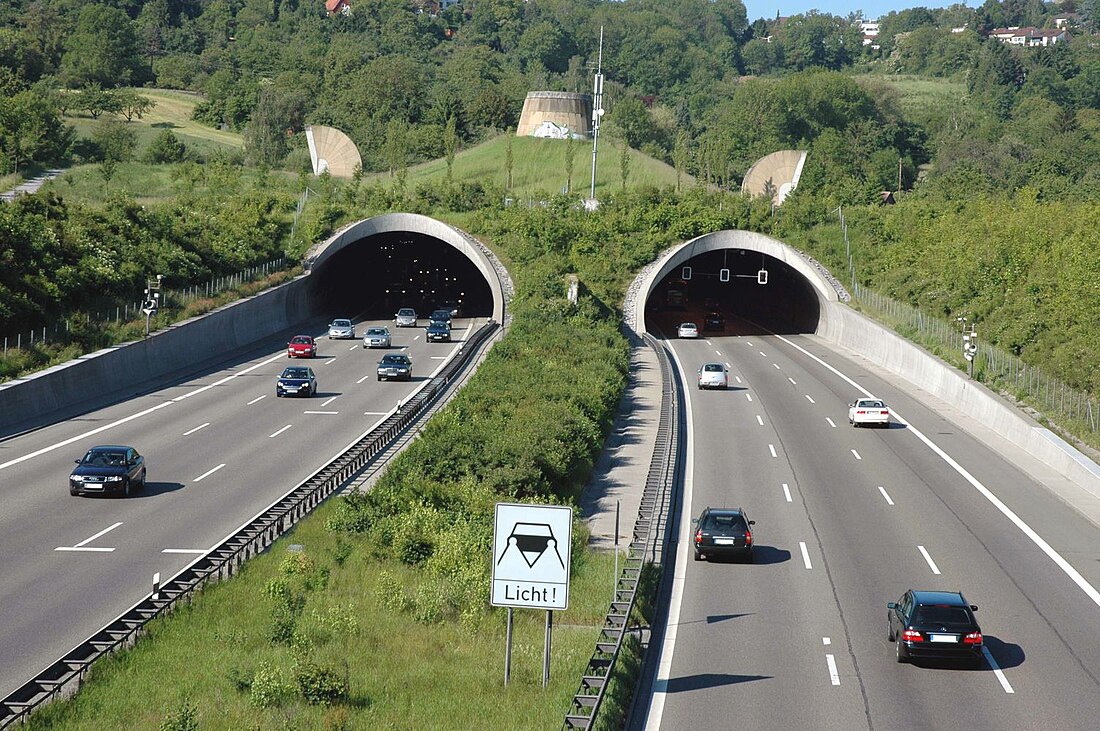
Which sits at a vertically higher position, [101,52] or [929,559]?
[101,52]

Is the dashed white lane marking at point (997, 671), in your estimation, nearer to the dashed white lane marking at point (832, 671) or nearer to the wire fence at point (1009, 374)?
the dashed white lane marking at point (832, 671)

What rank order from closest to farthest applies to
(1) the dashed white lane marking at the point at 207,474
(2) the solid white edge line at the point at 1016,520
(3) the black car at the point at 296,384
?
(2) the solid white edge line at the point at 1016,520
(1) the dashed white lane marking at the point at 207,474
(3) the black car at the point at 296,384

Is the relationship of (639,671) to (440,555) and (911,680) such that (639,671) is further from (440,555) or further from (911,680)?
(440,555)

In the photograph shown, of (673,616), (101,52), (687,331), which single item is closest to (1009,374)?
(687,331)

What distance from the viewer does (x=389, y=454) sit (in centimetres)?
4244

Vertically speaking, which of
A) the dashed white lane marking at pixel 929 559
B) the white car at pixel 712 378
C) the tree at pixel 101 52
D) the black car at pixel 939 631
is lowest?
the white car at pixel 712 378

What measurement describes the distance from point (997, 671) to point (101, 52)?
571 ft

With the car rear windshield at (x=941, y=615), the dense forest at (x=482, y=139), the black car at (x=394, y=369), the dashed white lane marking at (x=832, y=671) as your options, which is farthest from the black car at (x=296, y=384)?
the car rear windshield at (x=941, y=615)

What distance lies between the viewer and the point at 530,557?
1922 centimetres

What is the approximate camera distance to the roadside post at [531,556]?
19109 mm

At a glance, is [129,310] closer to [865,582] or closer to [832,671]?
[865,582]

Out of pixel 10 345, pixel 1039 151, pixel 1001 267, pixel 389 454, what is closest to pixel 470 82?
pixel 1039 151

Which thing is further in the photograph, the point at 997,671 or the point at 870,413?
the point at 870,413

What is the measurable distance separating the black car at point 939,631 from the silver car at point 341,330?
187ft
